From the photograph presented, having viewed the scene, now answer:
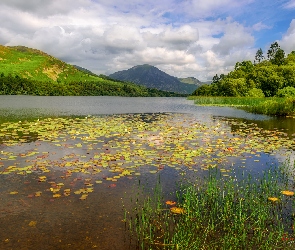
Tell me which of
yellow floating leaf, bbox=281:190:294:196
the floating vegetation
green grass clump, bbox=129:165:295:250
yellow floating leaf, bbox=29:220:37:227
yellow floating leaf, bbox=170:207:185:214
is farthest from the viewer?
the floating vegetation

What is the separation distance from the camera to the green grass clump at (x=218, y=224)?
6238 millimetres

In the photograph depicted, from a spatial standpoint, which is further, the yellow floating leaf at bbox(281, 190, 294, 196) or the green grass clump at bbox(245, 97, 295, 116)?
the green grass clump at bbox(245, 97, 295, 116)

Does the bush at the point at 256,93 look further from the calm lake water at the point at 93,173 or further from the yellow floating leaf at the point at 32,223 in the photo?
the yellow floating leaf at the point at 32,223

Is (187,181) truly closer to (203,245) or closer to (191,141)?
(203,245)

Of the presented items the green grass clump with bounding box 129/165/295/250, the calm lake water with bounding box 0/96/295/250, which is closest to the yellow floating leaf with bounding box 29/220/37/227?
the calm lake water with bounding box 0/96/295/250

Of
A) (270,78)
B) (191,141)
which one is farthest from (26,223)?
(270,78)

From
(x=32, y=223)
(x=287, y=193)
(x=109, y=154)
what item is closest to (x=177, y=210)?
(x=32, y=223)

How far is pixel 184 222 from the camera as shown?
23.9ft

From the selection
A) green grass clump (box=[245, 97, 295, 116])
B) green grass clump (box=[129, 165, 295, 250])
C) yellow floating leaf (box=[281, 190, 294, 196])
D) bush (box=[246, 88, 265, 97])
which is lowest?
green grass clump (box=[129, 165, 295, 250])

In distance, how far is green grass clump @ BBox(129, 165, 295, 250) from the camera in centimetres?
624

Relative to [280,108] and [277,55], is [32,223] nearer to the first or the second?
[280,108]

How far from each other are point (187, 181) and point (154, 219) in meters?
3.62

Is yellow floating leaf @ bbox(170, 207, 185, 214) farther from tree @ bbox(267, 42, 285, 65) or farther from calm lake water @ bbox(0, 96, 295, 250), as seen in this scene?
tree @ bbox(267, 42, 285, 65)

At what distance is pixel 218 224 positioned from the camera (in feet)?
23.9
